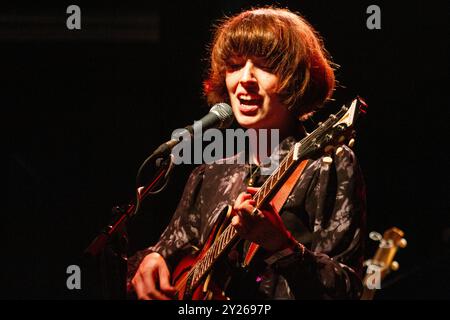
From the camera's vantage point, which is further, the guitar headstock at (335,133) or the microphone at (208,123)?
the microphone at (208,123)

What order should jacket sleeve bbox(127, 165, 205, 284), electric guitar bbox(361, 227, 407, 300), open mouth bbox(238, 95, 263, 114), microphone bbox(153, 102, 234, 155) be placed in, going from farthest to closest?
1. electric guitar bbox(361, 227, 407, 300)
2. jacket sleeve bbox(127, 165, 205, 284)
3. open mouth bbox(238, 95, 263, 114)
4. microphone bbox(153, 102, 234, 155)

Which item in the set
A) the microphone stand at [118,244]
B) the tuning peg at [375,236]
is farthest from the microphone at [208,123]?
the tuning peg at [375,236]

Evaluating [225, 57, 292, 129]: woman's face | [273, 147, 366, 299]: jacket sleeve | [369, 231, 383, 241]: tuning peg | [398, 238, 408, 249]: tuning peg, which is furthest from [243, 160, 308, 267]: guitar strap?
[398, 238, 408, 249]: tuning peg

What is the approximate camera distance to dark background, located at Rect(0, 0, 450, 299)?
2330mm

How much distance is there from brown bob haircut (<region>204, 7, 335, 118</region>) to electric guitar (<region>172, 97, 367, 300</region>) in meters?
0.21

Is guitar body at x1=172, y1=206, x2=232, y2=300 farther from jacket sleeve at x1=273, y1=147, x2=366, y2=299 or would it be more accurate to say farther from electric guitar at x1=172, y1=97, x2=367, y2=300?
jacket sleeve at x1=273, y1=147, x2=366, y2=299

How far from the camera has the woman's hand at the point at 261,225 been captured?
1.43m

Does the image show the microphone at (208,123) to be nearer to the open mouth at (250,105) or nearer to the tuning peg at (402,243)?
the open mouth at (250,105)

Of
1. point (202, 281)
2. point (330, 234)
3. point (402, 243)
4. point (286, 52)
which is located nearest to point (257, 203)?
point (330, 234)

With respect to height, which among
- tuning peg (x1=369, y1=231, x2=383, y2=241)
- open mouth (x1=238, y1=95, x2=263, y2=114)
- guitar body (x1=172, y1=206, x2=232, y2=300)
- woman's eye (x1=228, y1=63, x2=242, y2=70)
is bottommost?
tuning peg (x1=369, y1=231, x2=383, y2=241)

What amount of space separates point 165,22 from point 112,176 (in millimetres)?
630

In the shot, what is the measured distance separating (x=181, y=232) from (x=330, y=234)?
52cm

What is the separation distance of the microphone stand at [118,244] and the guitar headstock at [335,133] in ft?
1.09
